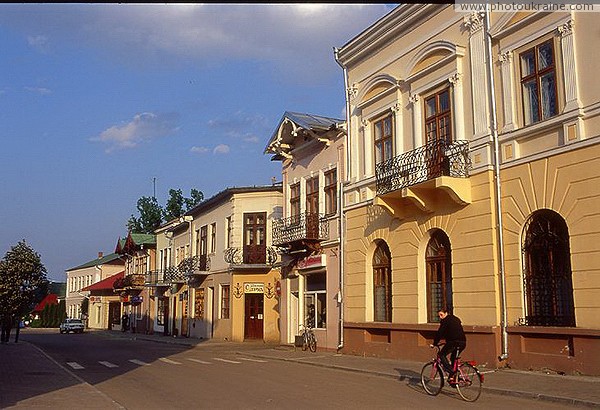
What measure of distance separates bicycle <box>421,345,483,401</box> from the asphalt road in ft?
0.57

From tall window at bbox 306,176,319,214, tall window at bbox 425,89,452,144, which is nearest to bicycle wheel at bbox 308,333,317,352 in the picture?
tall window at bbox 306,176,319,214

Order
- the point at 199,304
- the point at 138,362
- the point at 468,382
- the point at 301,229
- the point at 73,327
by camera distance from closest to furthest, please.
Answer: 1. the point at 468,382
2. the point at 138,362
3. the point at 301,229
4. the point at 199,304
5. the point at 73,327

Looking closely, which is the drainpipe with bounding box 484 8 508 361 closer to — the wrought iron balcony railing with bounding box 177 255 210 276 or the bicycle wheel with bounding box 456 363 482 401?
the bicycle wheel with bounding box 456 363 482 401

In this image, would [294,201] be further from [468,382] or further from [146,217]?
[146,217]

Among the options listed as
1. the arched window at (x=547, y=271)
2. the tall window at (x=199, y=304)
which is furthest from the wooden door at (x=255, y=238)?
the arched window at (x=547, y=271)

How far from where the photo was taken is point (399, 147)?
21.4 meters

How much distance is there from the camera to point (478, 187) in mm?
18016

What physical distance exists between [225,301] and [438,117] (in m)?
21.3

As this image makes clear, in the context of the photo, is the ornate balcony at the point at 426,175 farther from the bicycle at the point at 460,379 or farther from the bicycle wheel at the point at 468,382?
the bicycle wheel at the point at 468,382

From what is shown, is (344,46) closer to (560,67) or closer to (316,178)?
(316,178)

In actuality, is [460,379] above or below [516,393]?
above

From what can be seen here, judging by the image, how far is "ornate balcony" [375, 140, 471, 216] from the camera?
1817 cm

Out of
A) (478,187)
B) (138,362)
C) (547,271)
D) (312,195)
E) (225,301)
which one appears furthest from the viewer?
(225,301)

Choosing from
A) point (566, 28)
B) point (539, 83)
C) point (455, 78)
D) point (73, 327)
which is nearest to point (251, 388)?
point (539, 83)
